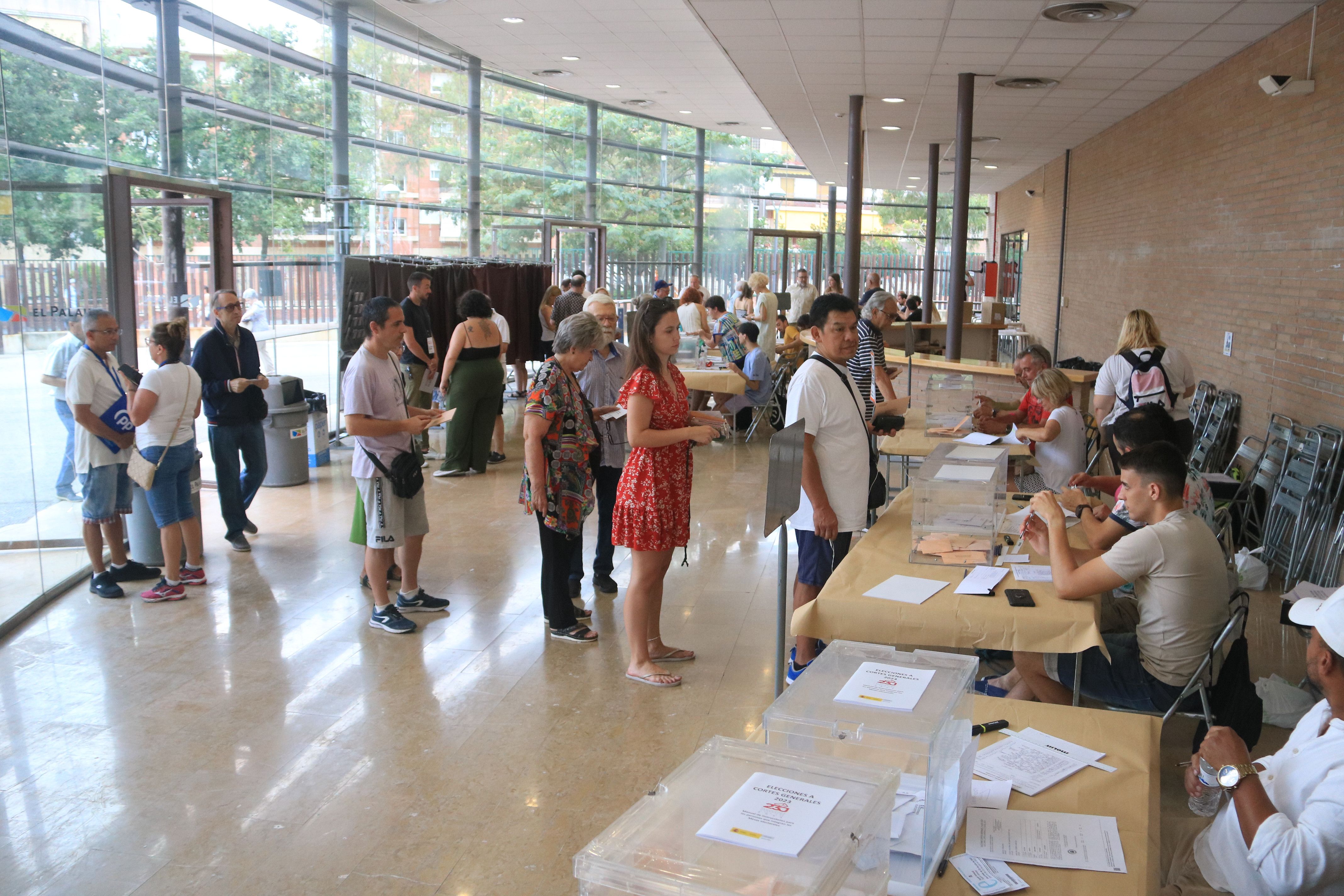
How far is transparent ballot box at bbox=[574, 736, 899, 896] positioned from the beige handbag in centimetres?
459

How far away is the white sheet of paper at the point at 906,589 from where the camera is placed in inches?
128

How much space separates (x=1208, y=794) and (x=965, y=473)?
1.77m

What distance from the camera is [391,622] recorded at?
4.93 meters

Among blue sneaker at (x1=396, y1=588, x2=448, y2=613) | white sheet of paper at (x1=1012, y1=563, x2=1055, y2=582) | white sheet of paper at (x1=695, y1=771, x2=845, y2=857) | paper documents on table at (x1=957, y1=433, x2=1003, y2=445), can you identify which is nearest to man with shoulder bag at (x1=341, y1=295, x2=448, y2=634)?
blue sneaker at (x1=396, y1=588, x2=448, y2=613)

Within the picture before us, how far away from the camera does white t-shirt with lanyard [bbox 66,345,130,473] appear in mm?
5105


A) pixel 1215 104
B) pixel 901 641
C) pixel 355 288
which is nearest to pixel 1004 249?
pixel 1215 104

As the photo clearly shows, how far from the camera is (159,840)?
10.3 feet

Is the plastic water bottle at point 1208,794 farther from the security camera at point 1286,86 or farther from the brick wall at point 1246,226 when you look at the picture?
the security camera at point 1286,86

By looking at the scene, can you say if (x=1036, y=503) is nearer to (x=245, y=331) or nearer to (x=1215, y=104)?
(x=245, y=331)

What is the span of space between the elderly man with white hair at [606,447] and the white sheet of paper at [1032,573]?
226 centimetres

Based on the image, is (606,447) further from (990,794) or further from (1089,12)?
(1089,12)

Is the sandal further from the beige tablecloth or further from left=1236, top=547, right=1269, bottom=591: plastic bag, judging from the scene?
left=1236, top=547, right=1269, bottom=591: plastic bag

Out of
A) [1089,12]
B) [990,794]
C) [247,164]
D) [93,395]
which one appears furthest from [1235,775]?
[247,164]

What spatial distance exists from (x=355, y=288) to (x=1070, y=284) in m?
9.82
